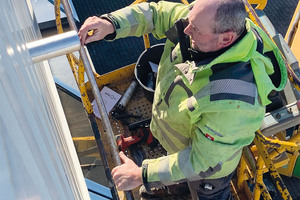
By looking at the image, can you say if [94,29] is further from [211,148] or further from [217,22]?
[211,148]

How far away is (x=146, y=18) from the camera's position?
2162mm

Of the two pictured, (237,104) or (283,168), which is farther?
(283,168)

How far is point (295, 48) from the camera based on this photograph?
2996 millimetres

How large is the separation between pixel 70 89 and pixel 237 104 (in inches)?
94.1

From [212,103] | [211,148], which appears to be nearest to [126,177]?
[211,148]

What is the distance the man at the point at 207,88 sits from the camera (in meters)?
1.61

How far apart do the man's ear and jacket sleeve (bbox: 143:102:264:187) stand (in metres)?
0.32

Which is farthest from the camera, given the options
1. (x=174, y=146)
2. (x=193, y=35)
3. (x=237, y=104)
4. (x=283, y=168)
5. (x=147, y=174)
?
(x=283, y=168)

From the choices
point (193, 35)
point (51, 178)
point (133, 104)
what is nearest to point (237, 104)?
point (193, 35)

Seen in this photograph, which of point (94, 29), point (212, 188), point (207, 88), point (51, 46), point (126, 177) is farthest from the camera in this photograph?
point (212, 188)

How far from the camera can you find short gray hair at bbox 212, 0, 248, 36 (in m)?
1.56

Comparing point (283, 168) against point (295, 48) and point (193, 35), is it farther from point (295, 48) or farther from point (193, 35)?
point (193, 35)

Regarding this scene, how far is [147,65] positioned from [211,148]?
1667 millimetres

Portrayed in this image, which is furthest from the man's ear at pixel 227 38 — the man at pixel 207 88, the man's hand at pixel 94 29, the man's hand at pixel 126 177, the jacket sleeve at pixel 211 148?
the man's hand at pixel 126 177
